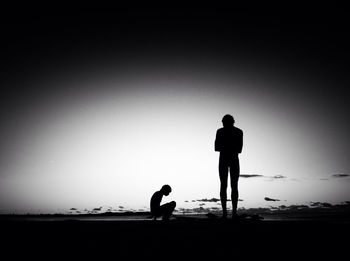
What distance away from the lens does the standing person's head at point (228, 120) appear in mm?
8445

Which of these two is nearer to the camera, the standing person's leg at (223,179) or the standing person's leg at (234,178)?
the standing person's leg at (234,178)

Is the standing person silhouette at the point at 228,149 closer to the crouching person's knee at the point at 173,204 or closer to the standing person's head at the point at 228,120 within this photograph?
the standing person's head at the point at 228,120

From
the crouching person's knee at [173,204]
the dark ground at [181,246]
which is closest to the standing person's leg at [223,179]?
the crouching person's knee at [173,204]

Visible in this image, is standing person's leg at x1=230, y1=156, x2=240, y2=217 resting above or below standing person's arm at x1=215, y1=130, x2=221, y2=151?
below

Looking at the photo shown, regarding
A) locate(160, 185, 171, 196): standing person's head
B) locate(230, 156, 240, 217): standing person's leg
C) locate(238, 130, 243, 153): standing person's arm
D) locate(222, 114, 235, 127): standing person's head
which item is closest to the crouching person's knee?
locate(160, 185, 171, 196): standing person's head

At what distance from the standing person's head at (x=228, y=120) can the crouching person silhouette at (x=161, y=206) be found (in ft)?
9.63

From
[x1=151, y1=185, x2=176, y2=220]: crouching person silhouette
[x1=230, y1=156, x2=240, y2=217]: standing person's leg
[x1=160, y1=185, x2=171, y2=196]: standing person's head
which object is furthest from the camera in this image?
[x1=160, y1=185, x2=171, y2=196]: standing person's head

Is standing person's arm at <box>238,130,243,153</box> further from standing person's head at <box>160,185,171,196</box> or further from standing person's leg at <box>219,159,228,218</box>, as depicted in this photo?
standing person's head at <box>160,185,171,196</box>

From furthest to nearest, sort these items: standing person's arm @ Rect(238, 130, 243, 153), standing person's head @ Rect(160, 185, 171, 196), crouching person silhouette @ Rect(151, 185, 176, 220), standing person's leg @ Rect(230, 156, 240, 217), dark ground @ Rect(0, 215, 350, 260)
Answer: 1. standing person's head @ Rect(160, 185, 171, 196)
2. crouching person silhouette @ Rect(151, 185, 176, 220)
3. standing person's arm @ Rect(238, 130, 243, 153)
4. standing person's leg @ Rect(230, 156, 240, 217)
5. dark ground @ Rect(0, 215, 350, 260)

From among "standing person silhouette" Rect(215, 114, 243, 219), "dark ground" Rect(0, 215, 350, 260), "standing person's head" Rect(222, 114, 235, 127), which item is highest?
"standing person's head" Rect(222, 114, 235, 127)

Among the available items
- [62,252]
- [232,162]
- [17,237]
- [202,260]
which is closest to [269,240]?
[202,260]

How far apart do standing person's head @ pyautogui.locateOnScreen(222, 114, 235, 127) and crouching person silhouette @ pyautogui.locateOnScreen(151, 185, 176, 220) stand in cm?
293

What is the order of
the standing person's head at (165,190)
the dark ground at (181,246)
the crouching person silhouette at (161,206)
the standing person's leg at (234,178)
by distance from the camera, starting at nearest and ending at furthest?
the dark ground at (181,246), the standing person's leg at (234,178), the crouching person silhouette at (161,206), the standing person's head at (165,190)

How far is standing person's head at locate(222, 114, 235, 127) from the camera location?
27.7 ft
